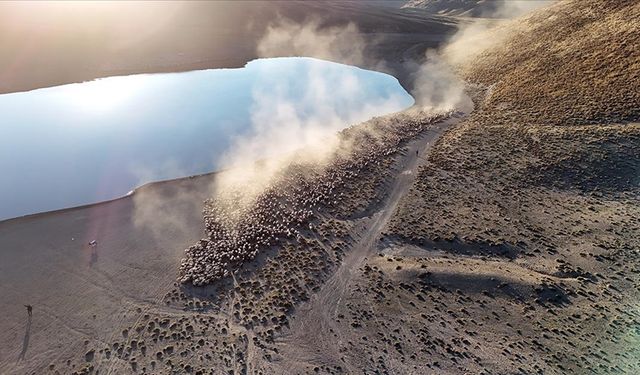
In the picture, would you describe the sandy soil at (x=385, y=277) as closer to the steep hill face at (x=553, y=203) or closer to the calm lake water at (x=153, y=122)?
the steep hill face at (x=553, y=203)

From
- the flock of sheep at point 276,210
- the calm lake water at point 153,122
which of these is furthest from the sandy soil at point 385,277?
the calm lake water at point 153,122

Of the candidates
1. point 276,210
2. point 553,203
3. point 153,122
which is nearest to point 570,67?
point 553,203

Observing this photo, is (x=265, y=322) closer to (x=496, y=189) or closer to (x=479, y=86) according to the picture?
(x=496, y=189)

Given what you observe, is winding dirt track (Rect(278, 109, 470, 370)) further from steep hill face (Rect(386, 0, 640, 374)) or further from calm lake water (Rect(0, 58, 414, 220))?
calm lake water (Rect(0, 58, 414, 220))

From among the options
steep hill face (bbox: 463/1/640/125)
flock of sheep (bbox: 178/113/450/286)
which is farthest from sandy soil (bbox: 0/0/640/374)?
steep hill face (bbox: 463/1/640/125)

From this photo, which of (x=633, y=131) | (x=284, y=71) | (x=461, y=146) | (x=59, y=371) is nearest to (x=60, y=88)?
(x=284, y=71)

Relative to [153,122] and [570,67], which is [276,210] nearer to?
[153,122]
